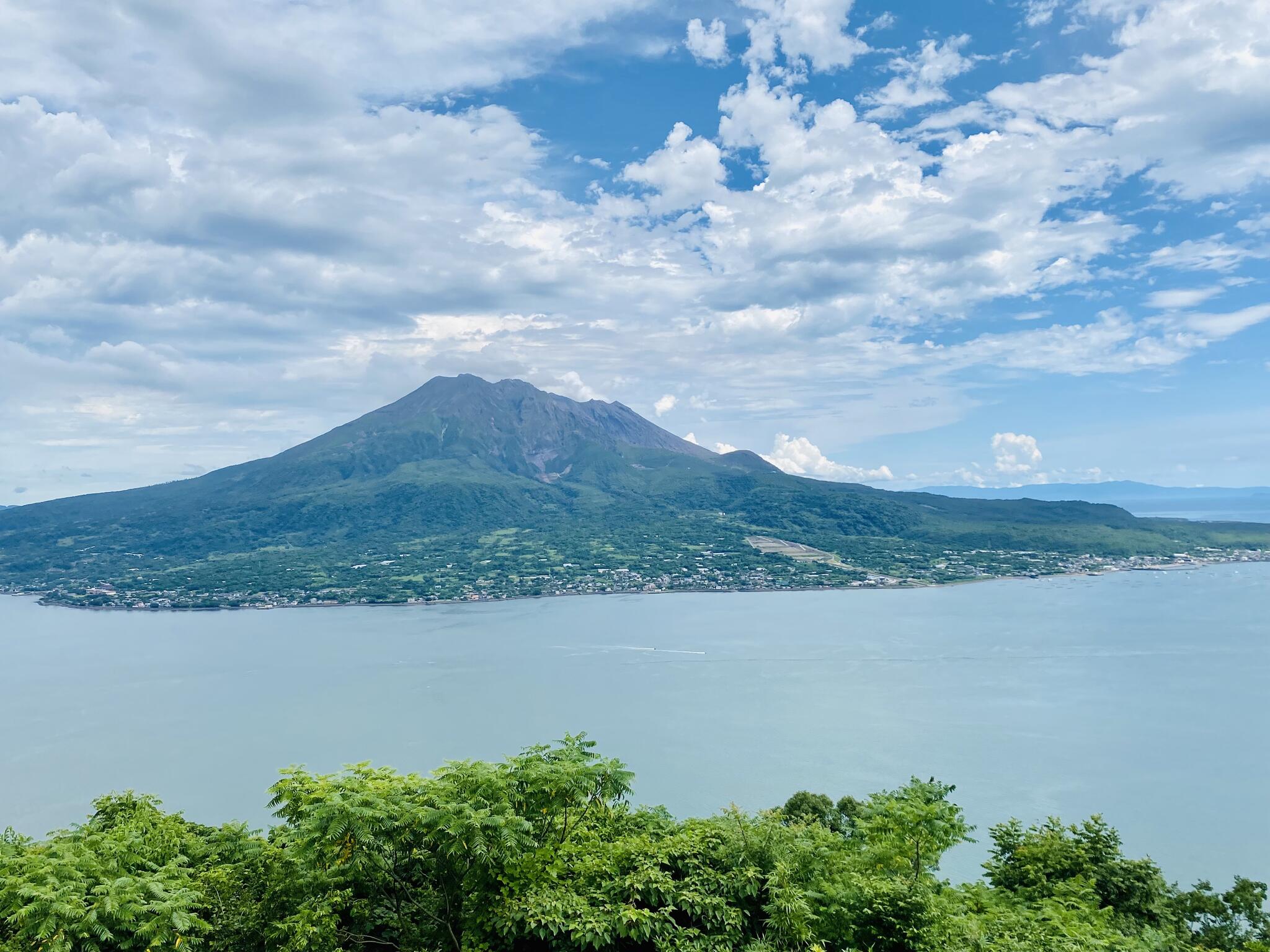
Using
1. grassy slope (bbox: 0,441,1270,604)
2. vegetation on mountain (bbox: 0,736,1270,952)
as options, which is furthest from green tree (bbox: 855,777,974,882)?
grassy slope (bbox: 0,441,1270,604)

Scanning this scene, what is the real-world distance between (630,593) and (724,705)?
3183 centimetres

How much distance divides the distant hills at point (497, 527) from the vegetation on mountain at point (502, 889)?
185 feet

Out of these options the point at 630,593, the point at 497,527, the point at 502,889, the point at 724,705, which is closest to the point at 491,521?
the point at 497,527

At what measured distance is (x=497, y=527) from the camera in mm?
94312

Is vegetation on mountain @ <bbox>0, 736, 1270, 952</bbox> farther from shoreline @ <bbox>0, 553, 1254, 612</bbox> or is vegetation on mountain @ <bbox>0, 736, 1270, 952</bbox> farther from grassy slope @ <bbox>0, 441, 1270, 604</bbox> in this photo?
grassy slope @ <bbox>0, 441, 1270, 604</bbox>

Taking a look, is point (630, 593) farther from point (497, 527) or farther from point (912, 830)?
point (912, 830)

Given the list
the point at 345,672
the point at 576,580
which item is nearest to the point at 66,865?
the point at 345,672

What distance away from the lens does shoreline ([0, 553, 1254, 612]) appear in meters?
59.3

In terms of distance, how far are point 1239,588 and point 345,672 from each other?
2386 inches

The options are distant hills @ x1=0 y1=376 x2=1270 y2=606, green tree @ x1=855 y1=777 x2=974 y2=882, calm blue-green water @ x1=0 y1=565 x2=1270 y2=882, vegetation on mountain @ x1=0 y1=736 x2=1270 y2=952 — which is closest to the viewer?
vegetation on mountain @ x1=0 y1=736 x2=1270 y2=952

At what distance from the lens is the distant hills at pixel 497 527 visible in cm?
6756

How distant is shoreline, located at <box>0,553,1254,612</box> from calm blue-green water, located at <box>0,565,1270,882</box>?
620 centimetres

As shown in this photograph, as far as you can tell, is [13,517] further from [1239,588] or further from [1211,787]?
[1239,588]

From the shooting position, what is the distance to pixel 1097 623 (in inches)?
1748
